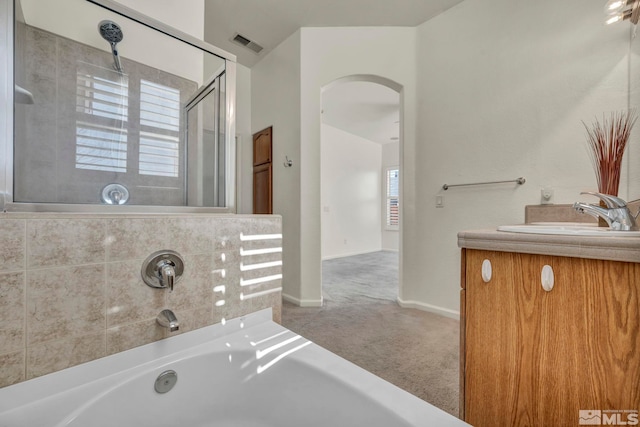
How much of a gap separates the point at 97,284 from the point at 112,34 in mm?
1327

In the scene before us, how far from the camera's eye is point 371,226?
6.55 m

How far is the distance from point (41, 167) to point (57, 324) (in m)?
0.80

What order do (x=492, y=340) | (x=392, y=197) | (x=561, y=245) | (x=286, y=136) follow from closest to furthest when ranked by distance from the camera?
(x=561, y=245), (x=492, y=340), (x=286, y=136), (x=392, y=197)

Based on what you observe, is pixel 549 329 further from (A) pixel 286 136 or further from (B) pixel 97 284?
(A) pixel 286 136

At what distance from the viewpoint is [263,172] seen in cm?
329

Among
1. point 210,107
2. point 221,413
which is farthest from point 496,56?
point 221,413

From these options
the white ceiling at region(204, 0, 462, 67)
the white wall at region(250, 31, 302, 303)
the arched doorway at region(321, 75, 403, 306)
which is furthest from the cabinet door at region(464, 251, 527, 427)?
the white ceiling at region(204, 0, 462, 67)

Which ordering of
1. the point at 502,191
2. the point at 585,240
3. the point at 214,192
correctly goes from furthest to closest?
the point at 502,191 → the point at 214,192 → the point at 585,240

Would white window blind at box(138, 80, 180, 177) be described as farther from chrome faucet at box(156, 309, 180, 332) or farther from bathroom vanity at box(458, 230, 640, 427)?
bathroom vanity at box(458, 230, 640, 427)

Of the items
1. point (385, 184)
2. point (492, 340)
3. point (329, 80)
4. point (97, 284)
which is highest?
point (329, 80)

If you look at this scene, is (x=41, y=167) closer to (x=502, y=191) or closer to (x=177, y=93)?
(x=177, y=93)

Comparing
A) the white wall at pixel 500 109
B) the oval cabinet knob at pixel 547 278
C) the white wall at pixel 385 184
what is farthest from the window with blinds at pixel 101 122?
the white wall at pixel 385 184

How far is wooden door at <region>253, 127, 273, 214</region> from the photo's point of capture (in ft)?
10.3

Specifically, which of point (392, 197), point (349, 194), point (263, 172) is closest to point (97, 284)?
point (263, 172)
